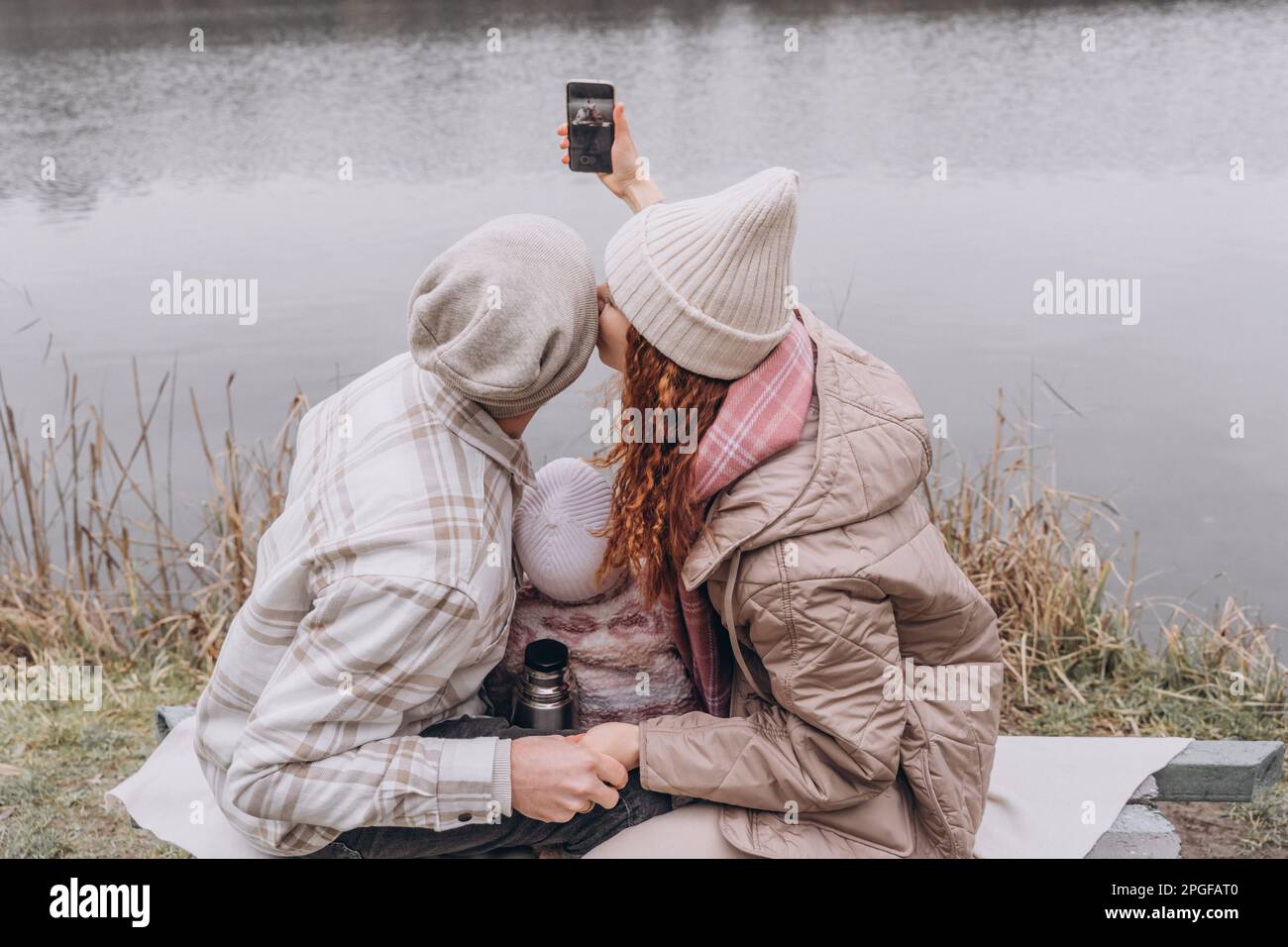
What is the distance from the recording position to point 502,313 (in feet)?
6.49

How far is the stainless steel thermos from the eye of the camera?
89.4 inches

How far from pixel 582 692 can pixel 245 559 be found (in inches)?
82.8

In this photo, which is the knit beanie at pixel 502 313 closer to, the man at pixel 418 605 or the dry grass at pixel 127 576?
the man at pixel 418 605

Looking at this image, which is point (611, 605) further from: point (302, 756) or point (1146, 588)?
point (1146, 588)

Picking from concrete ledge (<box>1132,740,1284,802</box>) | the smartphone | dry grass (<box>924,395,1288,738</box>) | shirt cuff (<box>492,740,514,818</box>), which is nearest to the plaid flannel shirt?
shirt cuff (<box>492,740,514,818</box>)

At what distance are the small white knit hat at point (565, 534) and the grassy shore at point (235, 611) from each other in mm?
1352

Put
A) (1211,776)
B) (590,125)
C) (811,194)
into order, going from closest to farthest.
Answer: (590,125) < (1211,776) < (811,194)

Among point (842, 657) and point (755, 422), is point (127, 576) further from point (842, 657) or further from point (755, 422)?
point (842, 657)

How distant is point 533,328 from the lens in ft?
6.52

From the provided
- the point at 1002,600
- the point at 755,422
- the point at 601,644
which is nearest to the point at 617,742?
the point at 601,644

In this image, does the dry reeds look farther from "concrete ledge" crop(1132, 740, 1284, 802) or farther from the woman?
the woman

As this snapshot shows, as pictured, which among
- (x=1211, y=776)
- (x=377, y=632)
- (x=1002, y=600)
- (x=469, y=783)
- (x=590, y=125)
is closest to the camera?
(x=377, y=632)

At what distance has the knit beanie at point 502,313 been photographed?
198 centimetres

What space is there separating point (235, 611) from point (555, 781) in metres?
2.30
